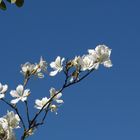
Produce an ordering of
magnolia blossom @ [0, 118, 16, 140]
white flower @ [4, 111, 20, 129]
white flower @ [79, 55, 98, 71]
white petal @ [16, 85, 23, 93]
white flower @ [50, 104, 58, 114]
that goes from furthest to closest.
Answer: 1. white flower @ [50, 104, 58, 114]
2. white petal @ [16, 85, 23, 93]
3. white flower @ [79, 55, 98, 71]
4. white flower @ [4, 111, 20, 129]
5. magnolia blossom @ [0, 118, 16, 140]

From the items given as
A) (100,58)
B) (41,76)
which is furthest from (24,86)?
(100,58)

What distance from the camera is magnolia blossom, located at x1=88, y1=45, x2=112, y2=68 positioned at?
4.64 m

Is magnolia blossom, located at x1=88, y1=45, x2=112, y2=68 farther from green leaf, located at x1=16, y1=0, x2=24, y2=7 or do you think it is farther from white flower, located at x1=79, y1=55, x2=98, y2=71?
green leaf, located at x1=16, y1=0, x2=24, y2=7

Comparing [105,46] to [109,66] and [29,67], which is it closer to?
[109,66]

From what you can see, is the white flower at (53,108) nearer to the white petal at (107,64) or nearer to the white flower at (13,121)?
the white flower at (13,121)

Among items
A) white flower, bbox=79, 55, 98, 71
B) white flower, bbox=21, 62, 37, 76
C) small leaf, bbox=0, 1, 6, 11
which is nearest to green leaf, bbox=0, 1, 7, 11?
small leaf, bbox=0, 1, 6, 11

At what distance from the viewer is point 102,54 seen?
4.69 meters

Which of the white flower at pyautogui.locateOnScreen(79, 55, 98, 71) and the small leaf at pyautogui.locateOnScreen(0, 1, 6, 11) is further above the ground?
the small leaf at pyautogui.locateOnScreen(0, 1, 6, 11)

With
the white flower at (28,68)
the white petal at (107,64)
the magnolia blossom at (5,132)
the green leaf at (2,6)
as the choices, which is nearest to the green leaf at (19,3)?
the green leaf at (2,6)

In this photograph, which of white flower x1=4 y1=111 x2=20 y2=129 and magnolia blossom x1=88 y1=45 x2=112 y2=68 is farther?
magnolia blossom x1=88 y1=45 x2=112 y2=68

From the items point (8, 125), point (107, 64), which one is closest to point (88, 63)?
point (107, 64)

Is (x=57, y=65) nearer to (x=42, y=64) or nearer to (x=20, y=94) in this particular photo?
(x=42, y=64)

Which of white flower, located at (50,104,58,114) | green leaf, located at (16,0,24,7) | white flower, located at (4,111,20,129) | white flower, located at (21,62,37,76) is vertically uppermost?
green leaf, located at (16,0,24,7)

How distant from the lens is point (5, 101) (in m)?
4.57
